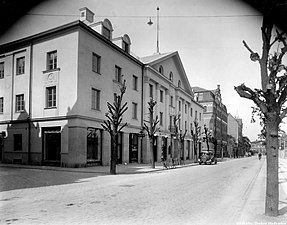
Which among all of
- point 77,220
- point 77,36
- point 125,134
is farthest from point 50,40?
point 77,220

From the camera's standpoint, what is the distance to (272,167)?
6.53 meters

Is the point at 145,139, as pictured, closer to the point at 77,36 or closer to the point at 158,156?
the point at 158,156

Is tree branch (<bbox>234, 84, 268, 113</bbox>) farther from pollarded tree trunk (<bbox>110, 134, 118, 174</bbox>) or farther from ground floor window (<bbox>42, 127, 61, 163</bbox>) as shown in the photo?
ground floor window (<bbox>42, 127, 61, 163</bbox>)

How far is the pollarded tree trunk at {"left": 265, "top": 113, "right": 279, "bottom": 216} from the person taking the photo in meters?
6.50

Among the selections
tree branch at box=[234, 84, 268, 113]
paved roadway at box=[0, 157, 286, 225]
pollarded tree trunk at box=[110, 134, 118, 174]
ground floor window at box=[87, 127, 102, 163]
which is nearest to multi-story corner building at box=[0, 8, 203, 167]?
ground floor window at box=[87, 127, 102, 163]

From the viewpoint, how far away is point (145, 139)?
109 feet

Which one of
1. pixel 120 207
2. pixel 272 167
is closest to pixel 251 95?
pixel 272 167

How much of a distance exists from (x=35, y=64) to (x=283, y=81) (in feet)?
76.8

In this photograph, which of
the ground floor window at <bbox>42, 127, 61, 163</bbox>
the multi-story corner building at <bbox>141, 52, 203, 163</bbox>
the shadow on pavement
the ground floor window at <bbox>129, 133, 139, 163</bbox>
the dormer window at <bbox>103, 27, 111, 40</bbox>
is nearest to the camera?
the shadow on pavement

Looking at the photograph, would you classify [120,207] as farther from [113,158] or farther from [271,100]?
[113,158]

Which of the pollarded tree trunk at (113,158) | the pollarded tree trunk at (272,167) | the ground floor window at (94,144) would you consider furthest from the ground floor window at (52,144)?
the pollarded tree trunk at (272,167)

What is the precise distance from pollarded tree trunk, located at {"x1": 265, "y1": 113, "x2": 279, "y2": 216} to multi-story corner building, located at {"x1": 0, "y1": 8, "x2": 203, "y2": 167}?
16.4m

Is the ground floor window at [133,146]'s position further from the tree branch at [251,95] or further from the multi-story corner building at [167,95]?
the tree branch at [251,95]

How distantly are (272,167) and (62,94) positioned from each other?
19027 mm
